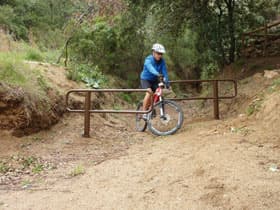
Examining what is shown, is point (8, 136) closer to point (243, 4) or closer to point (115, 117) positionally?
point (115, 117)

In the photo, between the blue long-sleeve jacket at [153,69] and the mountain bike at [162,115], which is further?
the blue long-sleeve jacket at [153,69]

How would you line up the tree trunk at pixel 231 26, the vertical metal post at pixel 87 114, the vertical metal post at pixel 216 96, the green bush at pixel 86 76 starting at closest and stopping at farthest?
the vertical metal post at pixel 87 114
the vertical metal post at pixel 216 96
the green bush at pixel 86 76
the tree trunk at pixel 231 26

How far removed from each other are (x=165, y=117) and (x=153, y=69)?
0.96 m

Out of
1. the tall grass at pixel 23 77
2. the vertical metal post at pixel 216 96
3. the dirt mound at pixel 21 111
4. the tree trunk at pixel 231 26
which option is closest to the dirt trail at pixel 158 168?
the dirt mound at pixel 21 111

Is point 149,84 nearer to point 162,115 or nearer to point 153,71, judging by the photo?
point 153,71

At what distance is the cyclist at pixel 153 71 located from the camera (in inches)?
323

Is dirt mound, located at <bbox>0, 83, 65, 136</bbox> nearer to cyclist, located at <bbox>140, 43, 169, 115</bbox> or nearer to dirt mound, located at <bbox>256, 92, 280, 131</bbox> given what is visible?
cyclist, located at <bbox>140, 43, 169, 115</bbox>

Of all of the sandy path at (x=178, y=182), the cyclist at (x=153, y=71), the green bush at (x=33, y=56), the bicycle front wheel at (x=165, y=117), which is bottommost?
the sandy path at (x=178, y=182)

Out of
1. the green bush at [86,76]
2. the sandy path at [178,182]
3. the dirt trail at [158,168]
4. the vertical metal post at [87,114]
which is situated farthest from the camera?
the green bush at [86,76]

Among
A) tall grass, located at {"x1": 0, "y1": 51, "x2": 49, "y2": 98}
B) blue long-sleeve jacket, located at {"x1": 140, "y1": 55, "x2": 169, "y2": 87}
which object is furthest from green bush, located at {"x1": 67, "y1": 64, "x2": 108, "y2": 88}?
blue long-sleeve jacket, located at {"x1": 140, "y1": 55, "x2": 169, "y2": 87}

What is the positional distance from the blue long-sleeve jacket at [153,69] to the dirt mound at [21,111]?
2102 mm

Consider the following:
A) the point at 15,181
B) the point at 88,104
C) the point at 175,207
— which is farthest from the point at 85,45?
the point at 175,207

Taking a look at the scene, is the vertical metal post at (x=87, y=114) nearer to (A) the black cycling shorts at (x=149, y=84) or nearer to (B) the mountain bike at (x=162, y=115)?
(B) the mountain bike at (x=162, y=115)

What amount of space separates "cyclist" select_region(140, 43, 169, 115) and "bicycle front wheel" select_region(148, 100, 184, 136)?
23 cm
